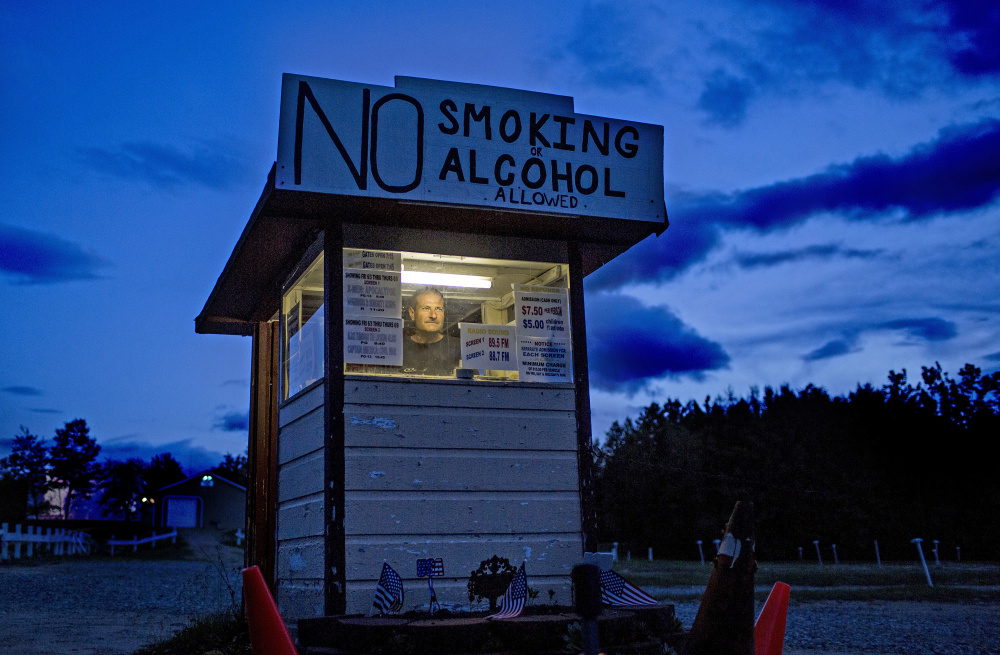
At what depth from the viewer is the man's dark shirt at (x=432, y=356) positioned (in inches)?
246

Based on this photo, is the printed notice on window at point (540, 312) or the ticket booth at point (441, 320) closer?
the ticket booth at point (441, 320)

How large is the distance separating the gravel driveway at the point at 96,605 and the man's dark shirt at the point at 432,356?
77.4 inches

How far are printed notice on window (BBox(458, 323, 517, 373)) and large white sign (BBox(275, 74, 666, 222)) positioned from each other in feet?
3.27

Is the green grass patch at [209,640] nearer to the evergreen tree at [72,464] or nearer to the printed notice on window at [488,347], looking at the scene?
the printed notice on window at [488,347]

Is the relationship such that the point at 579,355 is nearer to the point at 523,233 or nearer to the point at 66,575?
the point at 523,233

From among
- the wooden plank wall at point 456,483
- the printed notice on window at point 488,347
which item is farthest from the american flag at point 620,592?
the printed notice on window at point 488,347

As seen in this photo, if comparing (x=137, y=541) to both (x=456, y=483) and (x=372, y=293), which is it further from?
(x=456, y=483)

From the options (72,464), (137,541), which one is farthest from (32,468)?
(137,541)

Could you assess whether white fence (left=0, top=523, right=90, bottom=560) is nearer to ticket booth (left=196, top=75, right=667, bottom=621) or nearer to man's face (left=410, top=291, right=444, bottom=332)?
ticket booth (left=196, top=75, right=667, bottom=621)

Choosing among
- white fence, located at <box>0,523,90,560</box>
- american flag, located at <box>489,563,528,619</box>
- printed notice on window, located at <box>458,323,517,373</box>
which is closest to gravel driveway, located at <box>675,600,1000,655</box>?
printed notice on window, located at <box>458,323,517,373</box>

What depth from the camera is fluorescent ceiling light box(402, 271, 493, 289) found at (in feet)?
21.4

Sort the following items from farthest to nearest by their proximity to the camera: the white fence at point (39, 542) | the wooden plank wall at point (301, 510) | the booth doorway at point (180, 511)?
1. the booth doorway at point (180, 511)
2. the white fence at point (39, 542)
3. the wooden plank wall at point (301, 510)

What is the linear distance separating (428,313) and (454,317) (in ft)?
0.71

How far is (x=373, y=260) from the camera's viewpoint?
6363 mm
